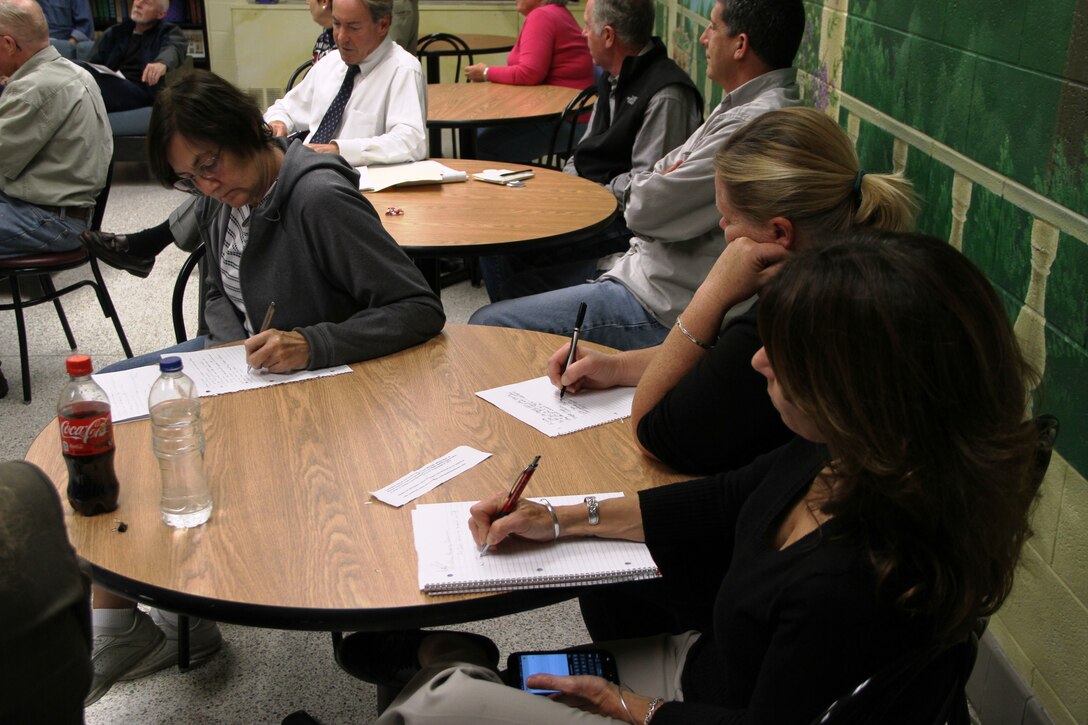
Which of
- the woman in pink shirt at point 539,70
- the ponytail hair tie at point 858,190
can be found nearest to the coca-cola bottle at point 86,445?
the ponytail hair tie at point 858,190

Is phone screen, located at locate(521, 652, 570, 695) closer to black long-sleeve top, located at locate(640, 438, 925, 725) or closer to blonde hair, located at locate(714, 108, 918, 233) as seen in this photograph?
black long-sleeve top, located at locate(640, 438, 925, 725)

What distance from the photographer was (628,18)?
3604 millimetres

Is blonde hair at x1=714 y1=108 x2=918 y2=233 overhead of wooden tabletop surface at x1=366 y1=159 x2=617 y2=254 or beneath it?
overhead

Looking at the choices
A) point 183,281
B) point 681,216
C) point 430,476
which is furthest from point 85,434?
point 681,216

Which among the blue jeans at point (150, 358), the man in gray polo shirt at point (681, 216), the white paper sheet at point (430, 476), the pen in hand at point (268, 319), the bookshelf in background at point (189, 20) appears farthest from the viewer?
the bookshelf in background at point (189, 20)

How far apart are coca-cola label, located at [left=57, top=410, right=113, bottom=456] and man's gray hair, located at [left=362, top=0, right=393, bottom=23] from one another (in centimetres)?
257

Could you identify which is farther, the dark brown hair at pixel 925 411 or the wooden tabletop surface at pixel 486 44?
the wooden tabletop surface at pixel 486 44

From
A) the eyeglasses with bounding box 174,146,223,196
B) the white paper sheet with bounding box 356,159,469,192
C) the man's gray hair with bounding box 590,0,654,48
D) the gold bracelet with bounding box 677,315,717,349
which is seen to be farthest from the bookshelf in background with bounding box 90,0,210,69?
the gold bracelet with bounding box 677,315,717,349

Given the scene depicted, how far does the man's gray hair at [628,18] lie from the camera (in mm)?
3598

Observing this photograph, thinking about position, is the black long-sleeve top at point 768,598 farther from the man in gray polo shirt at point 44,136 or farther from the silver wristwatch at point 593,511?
the man in gray polo shirt at point 44,136

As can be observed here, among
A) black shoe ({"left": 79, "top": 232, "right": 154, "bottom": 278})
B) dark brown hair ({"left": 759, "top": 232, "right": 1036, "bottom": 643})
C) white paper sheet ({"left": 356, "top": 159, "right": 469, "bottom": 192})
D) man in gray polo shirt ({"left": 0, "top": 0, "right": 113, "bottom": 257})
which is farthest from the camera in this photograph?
man in gray polo shirt ({"left": 0, "top": 0, "right": 113, "bottom": 257})

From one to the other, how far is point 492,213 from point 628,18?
3.44ft

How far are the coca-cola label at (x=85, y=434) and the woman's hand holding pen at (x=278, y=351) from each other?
0.47 metres

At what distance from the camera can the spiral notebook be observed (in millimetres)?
1280
